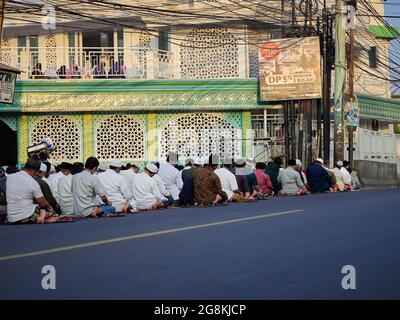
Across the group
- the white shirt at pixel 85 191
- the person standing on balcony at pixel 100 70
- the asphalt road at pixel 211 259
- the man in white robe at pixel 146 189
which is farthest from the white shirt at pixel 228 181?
the person standing on balcony at pixel 100 70

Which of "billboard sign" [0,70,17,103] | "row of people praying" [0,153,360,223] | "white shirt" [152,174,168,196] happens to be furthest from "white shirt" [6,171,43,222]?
"billboard sign" [0,70,17,103]

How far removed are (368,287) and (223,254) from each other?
2382 millimetres

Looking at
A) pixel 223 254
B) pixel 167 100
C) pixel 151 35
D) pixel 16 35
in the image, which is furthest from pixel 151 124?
pixel 223 254

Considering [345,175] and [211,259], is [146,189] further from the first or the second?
[345,175]

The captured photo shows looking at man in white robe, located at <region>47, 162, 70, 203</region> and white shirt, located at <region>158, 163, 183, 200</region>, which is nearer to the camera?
man in white robe, located at <region>47, 162, 70, 203</region>

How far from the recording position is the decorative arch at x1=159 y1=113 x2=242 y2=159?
31.7 m

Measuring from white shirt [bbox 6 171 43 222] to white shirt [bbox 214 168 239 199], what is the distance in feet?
25.1

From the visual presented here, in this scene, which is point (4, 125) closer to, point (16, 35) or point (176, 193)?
point (16, 35)

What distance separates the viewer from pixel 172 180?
23375mm

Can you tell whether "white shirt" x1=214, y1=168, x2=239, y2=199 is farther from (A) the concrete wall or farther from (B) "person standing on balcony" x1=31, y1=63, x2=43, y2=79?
(A) the concrete wall

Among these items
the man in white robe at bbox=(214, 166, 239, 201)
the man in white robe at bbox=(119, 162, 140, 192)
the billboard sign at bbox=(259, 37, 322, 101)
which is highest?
the billboard sign at bbox=(259, 37, 322, 101)

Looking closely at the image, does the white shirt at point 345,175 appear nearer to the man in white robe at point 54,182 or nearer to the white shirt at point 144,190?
the white shirt at point 144,190

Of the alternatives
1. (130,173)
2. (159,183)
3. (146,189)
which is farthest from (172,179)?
(146,189)

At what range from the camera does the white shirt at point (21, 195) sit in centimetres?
1489
